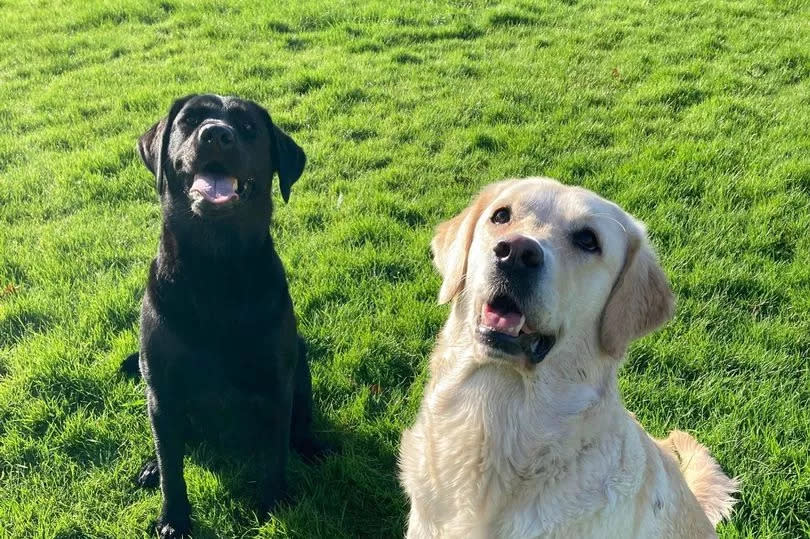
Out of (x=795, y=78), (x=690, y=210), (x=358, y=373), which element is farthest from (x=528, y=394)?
(x=795, y=78)

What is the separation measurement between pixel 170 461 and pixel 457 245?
1534 mm

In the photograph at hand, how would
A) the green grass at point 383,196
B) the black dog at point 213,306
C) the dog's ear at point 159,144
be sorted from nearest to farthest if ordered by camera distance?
the black dog at point 213,306, the dog's ear at point 159,144, the green grass at point 383,196

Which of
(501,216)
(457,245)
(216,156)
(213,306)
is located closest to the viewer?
(501,216)

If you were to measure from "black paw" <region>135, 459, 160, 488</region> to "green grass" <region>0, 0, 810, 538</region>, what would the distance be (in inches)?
2.9

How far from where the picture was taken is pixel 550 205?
2.35 m

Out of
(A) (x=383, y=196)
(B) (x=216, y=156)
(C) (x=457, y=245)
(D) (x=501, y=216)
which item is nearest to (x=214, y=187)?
(B) (x=216, y=156)

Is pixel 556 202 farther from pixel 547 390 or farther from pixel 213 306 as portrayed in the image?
pixel 213 306

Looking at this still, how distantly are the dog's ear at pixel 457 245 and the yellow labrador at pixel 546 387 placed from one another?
0.04 m

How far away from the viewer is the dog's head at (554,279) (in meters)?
2.13

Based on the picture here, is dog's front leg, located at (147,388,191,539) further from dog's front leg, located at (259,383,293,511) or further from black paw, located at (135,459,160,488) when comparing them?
dog's front leg, located at (259,383,293,511)

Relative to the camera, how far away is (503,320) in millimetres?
2217

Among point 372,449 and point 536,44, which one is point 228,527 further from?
point 536,44

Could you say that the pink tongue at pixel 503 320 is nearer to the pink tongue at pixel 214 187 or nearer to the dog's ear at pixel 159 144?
the pink tongue at pixel 214 187

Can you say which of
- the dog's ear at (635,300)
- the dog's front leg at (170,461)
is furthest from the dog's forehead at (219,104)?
the dog's ear at (635,300)
